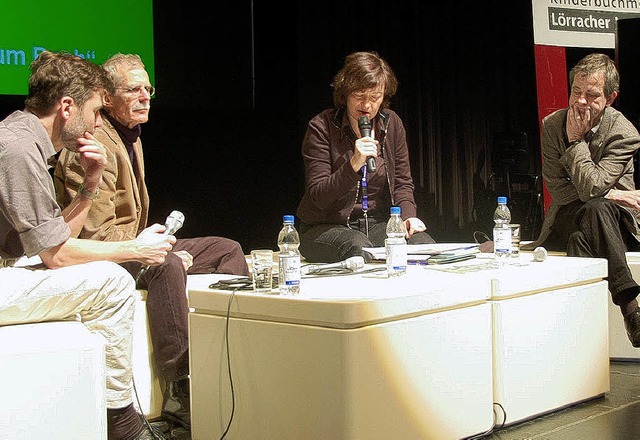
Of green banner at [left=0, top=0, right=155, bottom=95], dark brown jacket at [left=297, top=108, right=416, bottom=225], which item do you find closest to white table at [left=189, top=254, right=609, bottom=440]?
dark brown jacket at [left=297, top=108, right=416, bottom=225]

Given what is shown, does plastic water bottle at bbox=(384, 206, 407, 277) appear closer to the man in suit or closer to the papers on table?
the papers on table

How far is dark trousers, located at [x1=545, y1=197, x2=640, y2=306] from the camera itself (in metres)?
3.72

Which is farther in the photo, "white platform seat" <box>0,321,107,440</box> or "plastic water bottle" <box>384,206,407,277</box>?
"plastic water bottle" <box>384,206,407,277</box>

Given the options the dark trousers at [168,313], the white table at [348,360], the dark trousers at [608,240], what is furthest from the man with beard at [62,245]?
the dark trousers at [608,240]

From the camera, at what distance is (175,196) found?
5.21 meters

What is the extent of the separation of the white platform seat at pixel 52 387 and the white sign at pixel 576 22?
4300 millimetres

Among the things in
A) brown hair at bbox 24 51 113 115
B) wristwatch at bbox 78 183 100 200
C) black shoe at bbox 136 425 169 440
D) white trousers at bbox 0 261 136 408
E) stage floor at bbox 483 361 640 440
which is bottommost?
stage floor at bbox 483 361 640 440

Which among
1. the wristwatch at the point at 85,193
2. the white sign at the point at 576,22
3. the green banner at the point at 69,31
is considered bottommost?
the wristwatch at the point at 85,193

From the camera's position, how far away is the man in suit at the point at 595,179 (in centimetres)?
375

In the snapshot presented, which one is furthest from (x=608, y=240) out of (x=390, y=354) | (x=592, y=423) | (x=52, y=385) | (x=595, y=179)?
(x=52, y=385)

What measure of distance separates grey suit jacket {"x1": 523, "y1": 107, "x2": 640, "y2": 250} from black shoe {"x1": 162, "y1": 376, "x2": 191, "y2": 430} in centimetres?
193

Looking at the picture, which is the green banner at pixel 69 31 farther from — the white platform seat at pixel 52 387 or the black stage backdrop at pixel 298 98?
the white platform seat at pixel 52 387

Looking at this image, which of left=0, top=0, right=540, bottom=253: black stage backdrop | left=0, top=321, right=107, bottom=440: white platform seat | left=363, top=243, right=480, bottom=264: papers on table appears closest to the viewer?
left=0, top=321, right=107, bottom=440: white platform seat

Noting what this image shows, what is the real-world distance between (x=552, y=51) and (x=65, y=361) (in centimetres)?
446
